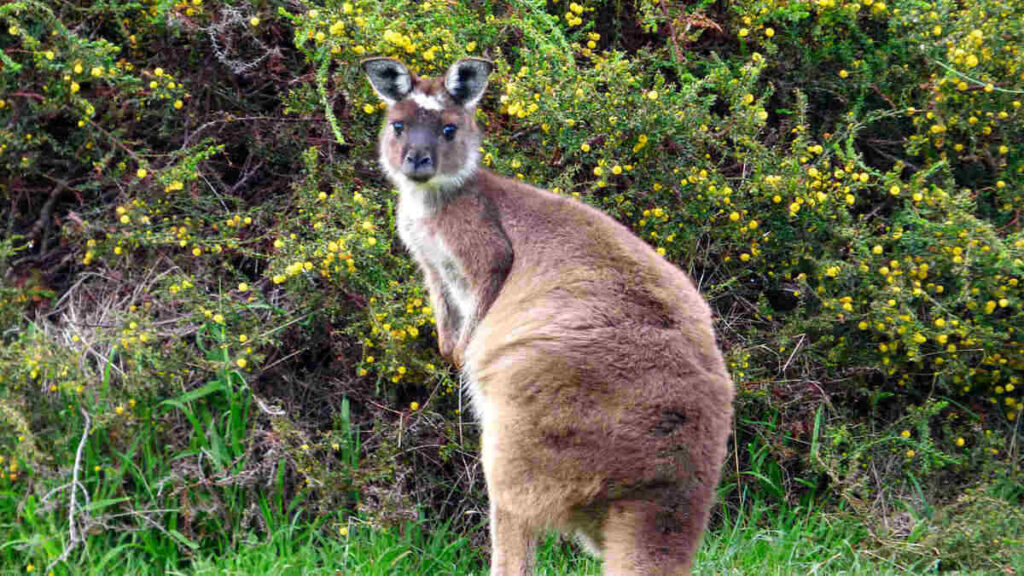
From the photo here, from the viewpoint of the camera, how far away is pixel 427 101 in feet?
14.6

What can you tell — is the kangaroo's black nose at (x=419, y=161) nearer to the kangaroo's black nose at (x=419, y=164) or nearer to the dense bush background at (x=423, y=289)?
the kangaroo's black nose at (x=419, y=164)

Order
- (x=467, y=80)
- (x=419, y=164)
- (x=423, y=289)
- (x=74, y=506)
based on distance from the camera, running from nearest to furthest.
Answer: (x=419, y=164) → (x=467, y=80) → (x=423, y=289) → (x=74, y=506)

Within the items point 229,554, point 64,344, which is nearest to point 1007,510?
point 229,554

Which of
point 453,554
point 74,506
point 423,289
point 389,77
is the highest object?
point 389,77

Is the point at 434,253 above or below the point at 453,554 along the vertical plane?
above

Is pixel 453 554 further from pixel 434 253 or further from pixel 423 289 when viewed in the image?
pixel 434 253

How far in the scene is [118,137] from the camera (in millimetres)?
5859

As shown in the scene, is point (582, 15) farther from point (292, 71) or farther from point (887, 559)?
point (887, 559)

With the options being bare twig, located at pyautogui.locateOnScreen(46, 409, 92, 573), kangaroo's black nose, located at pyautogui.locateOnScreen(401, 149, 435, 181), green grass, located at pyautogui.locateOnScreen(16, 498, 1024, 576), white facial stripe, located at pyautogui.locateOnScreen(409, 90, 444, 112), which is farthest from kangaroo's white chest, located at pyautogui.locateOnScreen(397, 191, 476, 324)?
bare twig, located at pyautogui.locateOnScreen(46, 409, 92, 573)

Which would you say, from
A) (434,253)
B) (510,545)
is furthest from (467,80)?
(510,545)

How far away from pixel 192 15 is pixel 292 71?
625 mm

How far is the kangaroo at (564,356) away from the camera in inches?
128

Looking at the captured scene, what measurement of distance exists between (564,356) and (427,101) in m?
1.57

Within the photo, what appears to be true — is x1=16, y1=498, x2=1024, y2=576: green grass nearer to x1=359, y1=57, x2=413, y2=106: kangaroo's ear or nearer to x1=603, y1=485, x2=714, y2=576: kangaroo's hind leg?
x1=603, y1=485, x2=714, y2=576: kangaroo's hind leg
